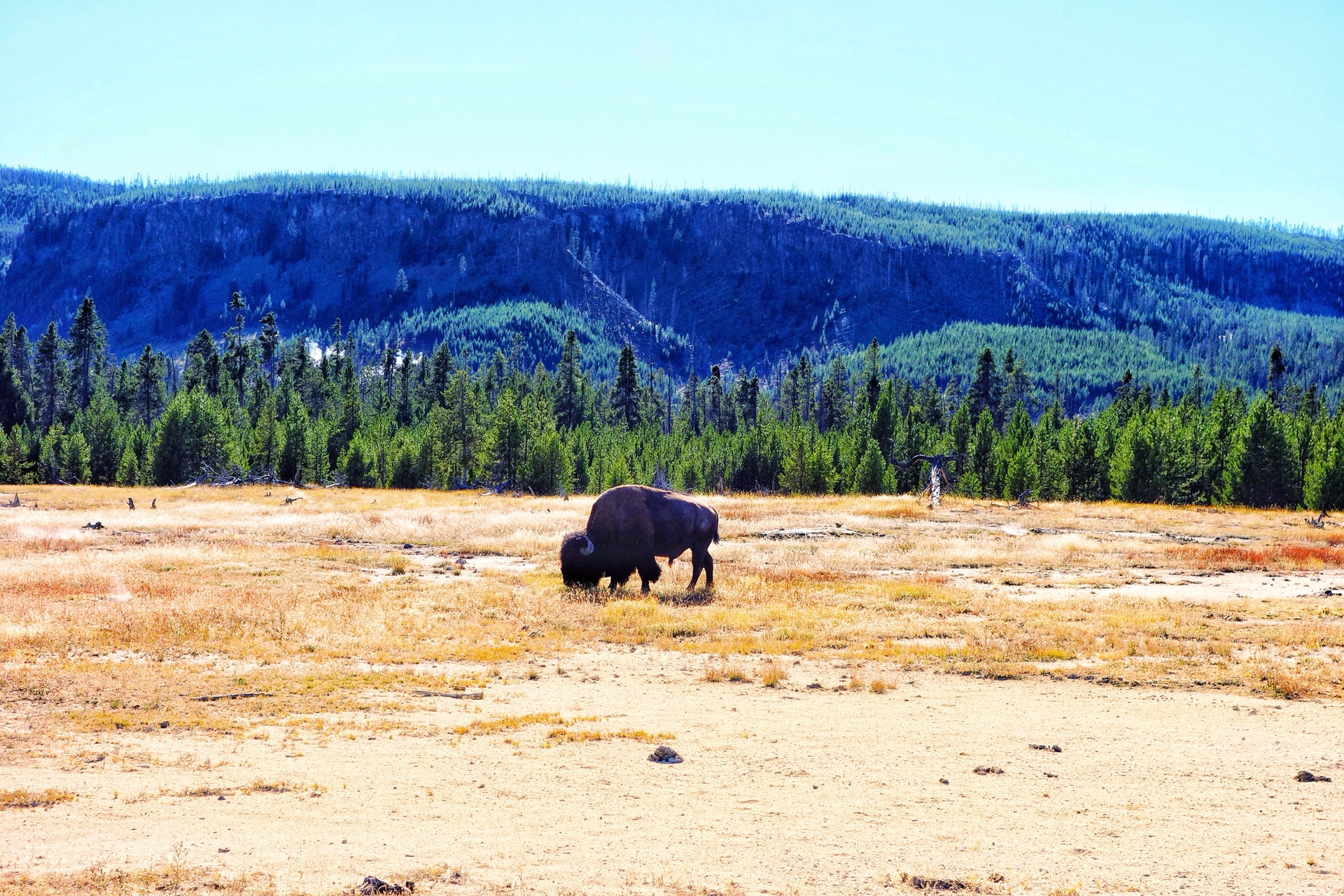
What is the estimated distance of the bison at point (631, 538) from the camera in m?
24.2

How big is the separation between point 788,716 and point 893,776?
2.86m

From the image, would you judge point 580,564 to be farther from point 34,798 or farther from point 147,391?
point 147,391

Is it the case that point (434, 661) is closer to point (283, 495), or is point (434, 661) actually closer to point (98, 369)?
point (283, 495)

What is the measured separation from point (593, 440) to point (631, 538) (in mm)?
80854

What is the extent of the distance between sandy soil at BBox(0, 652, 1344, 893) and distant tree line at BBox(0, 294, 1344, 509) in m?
67.7

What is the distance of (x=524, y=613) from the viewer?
21156 mm

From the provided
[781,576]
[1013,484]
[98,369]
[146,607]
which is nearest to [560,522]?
[781,576]

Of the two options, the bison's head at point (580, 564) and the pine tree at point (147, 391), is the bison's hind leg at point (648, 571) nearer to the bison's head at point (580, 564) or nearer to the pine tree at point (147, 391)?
the bison's head at point (580, 564)

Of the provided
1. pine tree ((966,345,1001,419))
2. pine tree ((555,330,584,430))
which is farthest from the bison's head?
pine tree ((555,330,584,430))

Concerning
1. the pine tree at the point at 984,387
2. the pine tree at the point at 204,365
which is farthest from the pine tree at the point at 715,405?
the pine tree at the point at 204,365

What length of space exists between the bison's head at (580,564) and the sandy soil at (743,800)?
9750mm

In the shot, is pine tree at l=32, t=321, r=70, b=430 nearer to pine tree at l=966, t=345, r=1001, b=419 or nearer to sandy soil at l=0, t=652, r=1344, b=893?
pine tree at l=966, t=345, r=1001, b=419

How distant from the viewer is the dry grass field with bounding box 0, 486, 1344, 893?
8164 mm

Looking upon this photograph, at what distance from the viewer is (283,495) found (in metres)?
61.6
